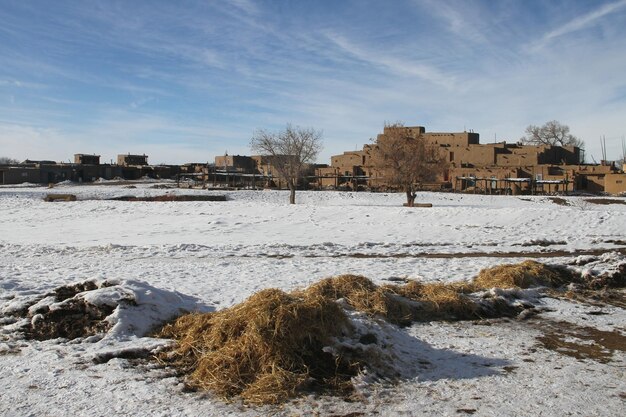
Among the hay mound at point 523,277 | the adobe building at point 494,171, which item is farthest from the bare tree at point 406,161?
the hay mound at point 523,277

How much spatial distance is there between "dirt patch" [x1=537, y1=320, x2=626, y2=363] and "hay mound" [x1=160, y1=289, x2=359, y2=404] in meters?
2.75

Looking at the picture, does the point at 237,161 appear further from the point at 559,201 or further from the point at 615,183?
the point at 559,201

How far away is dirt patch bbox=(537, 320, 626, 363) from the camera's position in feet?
21.3

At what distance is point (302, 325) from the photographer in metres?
6.12

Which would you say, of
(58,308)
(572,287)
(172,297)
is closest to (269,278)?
(172,297)

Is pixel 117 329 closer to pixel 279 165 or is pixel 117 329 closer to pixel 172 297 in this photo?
pixel 172 297

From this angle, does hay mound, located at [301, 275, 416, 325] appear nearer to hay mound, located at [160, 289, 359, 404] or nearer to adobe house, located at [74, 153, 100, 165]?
hay mound, located at [160, 289, 359, 404]

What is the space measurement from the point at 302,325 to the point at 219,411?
5.20 ft

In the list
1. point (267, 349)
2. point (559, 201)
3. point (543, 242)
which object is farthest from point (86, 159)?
point (267, 349)

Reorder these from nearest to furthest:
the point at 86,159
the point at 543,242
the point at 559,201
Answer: the point at 543,242, the point at 559,201, the point at 86,159

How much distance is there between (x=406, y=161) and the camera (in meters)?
43.0

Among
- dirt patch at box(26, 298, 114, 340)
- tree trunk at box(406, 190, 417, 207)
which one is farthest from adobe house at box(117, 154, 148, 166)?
dirt patch at box(26, 298, 114, 340)

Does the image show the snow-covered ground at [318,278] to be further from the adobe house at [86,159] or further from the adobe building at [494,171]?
the adobe house at [86,159]

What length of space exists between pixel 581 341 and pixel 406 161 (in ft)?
120
